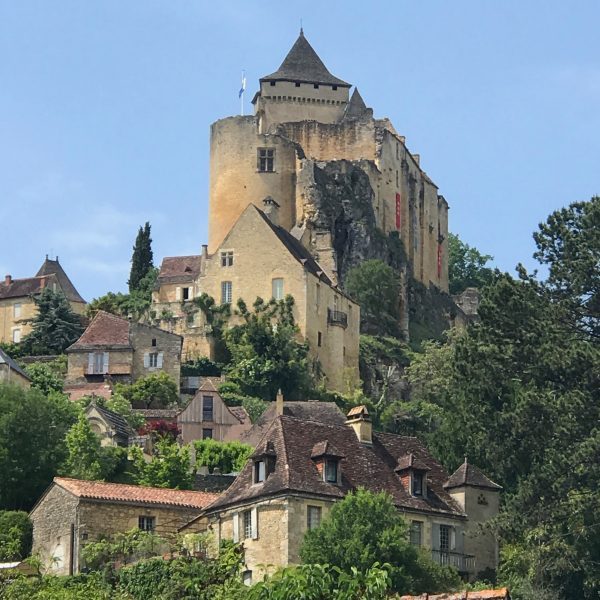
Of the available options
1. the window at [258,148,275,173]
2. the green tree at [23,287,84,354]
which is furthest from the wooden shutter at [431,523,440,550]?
the window at [258,148,275,173]

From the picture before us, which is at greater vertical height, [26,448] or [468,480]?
[26,448]

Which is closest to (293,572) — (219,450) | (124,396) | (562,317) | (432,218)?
(562,317)

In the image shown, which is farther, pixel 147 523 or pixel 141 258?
pixel 141 258

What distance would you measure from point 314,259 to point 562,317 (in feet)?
152

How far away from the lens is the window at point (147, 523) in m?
61.1

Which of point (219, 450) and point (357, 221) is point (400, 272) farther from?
point (219, 450)

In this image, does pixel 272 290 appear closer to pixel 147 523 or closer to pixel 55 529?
pixel 147 523

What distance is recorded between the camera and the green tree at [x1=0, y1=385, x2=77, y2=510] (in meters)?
66.4

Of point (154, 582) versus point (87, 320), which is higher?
point (87, 320)

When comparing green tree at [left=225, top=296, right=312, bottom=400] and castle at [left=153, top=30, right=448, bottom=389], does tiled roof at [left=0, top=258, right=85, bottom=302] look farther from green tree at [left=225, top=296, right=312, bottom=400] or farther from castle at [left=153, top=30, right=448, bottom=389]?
green tree at [left=225, top=296, right=312, bottom=400]

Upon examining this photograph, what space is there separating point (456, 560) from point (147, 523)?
959 cm

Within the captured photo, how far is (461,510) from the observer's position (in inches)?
2365

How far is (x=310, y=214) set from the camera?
4429 inches

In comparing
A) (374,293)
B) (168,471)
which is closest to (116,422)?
(168,471)
